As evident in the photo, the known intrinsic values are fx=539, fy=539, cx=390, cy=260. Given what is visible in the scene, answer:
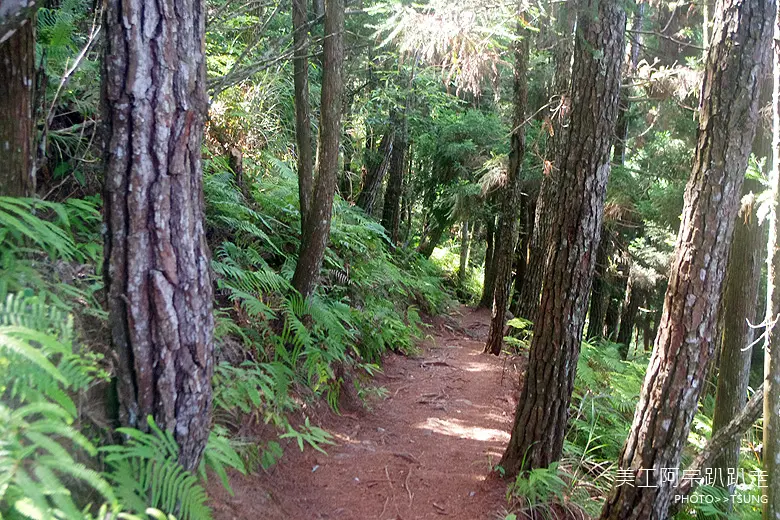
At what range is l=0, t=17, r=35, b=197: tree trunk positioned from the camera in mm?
3188

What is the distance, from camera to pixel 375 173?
13.8 metres

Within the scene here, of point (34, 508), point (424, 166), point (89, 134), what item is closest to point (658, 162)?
point (424, 166)

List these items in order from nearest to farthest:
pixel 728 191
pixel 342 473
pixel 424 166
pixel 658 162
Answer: pixel 728 191, pixel 342 473, pixel 658 162, pixel 424 166

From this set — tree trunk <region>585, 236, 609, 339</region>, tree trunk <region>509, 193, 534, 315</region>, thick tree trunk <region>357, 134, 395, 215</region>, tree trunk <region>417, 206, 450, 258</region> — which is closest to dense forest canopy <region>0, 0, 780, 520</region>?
thick tree trunk <region>357, 134, 395, 215</region>

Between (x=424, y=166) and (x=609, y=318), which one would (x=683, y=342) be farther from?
(x=609, y=318)

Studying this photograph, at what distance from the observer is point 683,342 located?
4027mm

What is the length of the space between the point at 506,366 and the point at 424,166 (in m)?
9.67

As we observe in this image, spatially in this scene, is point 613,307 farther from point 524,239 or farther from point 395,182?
point 395,182

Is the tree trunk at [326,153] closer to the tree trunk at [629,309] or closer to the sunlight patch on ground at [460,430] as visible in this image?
the sunlight patch on ground at [460,430]

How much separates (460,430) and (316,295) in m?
2.46

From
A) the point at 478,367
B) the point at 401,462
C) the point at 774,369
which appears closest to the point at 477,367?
the point at 478,367

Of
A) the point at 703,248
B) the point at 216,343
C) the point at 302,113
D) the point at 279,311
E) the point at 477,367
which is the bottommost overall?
the point at 477,367

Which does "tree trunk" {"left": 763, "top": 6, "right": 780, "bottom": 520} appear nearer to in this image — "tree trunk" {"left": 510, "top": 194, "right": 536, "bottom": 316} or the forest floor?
the forest floor

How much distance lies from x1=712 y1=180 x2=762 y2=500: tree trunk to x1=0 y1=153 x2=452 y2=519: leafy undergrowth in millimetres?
4650
